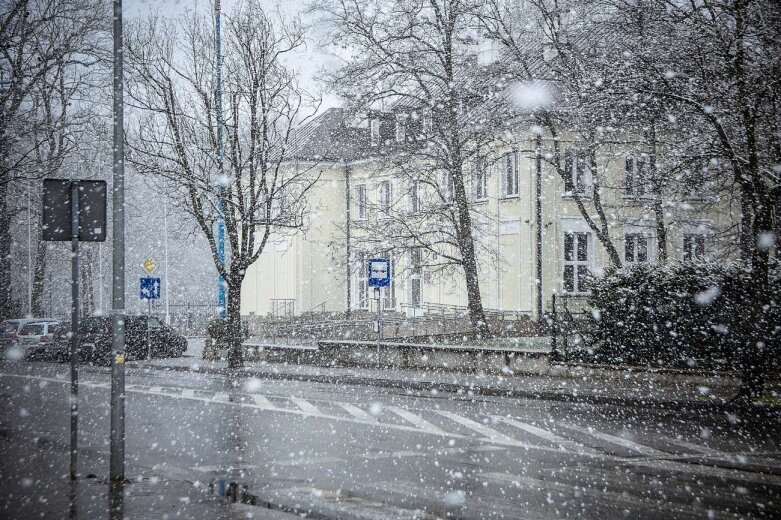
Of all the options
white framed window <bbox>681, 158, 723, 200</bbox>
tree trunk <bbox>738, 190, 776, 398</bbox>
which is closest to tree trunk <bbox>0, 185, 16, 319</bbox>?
white framed window <bbox>681, 158, 723, 200</bbox>

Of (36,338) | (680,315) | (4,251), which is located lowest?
(36,338)

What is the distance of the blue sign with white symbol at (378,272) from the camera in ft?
76.3

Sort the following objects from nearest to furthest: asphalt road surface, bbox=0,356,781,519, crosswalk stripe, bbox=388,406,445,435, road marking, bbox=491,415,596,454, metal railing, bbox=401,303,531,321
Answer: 1. asphalt road surface, bbox=0,356,781,519
2. road marking, bbox=491,415,596,454
3. crosswalk stripe, bbox=388,406,445,435
4. metal railing, bbox=401,303,531,321

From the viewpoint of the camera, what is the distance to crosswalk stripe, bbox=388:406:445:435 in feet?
41.2

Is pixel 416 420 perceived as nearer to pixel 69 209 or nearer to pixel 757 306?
pixel 757 306

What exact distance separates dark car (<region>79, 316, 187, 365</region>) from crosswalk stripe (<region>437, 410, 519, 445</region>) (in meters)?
19.7

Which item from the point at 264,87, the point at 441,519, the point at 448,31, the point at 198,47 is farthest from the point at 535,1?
the point at 441,519

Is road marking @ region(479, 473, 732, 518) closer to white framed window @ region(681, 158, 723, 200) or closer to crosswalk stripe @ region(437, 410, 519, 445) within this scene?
crosswalk stripe @ region(437, 410, 519, 445)

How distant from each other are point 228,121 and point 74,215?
57.3 ft

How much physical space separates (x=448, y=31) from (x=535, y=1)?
324 cm

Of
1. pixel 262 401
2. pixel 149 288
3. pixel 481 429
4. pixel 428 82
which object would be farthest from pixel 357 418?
pixel 149 288

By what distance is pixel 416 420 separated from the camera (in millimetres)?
13586

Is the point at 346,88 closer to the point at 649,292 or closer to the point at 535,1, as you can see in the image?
the point at 535,1

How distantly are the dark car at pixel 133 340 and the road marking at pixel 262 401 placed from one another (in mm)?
14889
